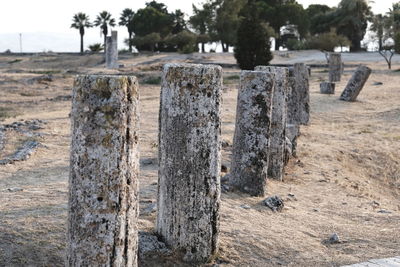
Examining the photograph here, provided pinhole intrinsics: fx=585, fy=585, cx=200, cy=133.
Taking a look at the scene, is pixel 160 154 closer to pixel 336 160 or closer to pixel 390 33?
pixel 336 160

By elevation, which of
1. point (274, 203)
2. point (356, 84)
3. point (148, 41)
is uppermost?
point (148, 41)

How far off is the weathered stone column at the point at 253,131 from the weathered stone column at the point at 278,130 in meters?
1.26

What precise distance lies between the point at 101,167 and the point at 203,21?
50408mm

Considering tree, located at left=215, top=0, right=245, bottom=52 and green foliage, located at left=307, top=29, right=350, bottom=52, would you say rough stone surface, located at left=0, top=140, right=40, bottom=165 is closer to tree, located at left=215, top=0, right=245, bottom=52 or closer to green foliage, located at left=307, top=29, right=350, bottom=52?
green foliage, located at left=307, top=29, right=350, bottom=52

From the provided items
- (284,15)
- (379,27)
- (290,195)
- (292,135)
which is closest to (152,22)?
(284,15)

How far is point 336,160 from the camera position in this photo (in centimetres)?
1183

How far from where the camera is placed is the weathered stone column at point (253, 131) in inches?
340

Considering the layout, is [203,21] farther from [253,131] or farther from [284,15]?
[253,131]

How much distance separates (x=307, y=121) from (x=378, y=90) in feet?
28.9

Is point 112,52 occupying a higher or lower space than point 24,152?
higher

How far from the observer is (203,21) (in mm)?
53969

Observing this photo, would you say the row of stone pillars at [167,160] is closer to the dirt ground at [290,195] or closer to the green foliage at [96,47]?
the dirt ground at [290,195]

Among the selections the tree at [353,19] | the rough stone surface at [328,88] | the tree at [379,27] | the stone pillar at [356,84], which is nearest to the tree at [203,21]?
the tree at [353,19]

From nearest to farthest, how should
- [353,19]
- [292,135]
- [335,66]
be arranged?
[292,135], [335,66], [353,19]
